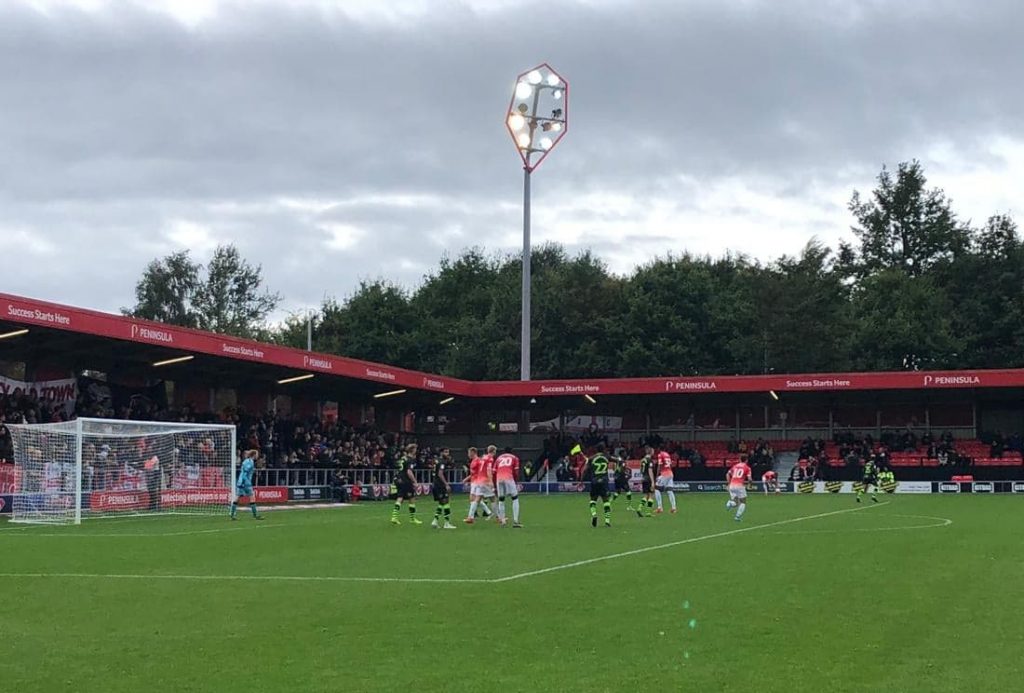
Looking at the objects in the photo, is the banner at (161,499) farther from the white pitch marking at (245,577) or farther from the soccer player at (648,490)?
the white pitch marking at (245,577)

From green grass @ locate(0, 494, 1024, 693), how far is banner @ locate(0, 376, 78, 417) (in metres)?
19.0

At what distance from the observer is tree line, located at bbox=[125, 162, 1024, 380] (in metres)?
77.9

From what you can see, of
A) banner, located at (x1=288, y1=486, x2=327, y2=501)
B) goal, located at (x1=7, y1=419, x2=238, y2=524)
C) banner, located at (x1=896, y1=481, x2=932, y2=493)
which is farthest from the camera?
banner, located at (x1=896, y1=481, x2=932, y2=493)

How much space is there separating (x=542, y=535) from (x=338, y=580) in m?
8.97

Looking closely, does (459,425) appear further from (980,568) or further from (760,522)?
(980,568)

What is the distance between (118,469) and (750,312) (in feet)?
175

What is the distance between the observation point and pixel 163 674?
30.9 feet

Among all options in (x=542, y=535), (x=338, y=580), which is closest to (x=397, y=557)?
(x=338, y=580)

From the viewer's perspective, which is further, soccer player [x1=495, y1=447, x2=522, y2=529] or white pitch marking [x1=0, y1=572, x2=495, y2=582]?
soccer player [x1=495, y1=447, x2=522, y2=529]

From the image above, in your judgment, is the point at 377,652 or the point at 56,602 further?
the point at 56,602

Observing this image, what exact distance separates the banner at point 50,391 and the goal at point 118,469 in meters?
5.82

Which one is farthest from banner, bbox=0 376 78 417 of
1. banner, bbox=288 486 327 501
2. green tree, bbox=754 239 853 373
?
green tree, bbox=754 239 853 373

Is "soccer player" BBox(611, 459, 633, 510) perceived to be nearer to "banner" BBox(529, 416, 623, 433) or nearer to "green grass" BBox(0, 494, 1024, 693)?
"green grass" BBox(0, 494, 1024, 693)

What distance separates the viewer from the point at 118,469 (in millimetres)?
35938
